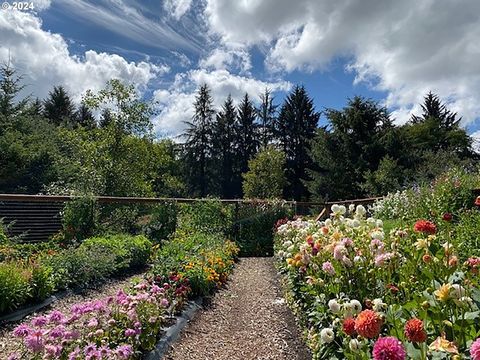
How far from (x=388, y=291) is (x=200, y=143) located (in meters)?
31.1

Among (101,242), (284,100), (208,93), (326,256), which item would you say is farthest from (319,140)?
(326,256)

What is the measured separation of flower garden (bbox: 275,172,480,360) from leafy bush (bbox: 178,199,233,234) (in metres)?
4.74

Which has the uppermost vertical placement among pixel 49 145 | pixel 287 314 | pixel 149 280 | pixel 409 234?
pixel 49 145

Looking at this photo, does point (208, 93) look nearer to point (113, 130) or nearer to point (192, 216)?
point (113, 130)

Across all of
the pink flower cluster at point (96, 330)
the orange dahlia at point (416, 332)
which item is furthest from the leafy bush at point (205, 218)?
the orange dahlia at point (416, 332)

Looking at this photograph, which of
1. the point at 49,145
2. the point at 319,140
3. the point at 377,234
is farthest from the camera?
the point at 319,140

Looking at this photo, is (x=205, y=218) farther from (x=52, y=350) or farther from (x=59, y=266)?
(x=52, y=350)

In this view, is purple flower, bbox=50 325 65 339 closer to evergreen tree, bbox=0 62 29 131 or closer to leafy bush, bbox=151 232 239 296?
leafy bush, bbox=151 232 239 296

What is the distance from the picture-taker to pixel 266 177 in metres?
23.3

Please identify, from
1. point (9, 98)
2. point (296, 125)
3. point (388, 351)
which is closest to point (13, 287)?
point (388, 351)

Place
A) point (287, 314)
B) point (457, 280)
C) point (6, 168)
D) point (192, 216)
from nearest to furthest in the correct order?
1. point (457, 280)
2. point (287, 314)
3. point (192, 216)
4. point (6, 168)

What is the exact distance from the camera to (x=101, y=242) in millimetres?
6191

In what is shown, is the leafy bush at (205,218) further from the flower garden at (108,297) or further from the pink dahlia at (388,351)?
the pink dahlia at (388,351)

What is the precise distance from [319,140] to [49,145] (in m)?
13.8
